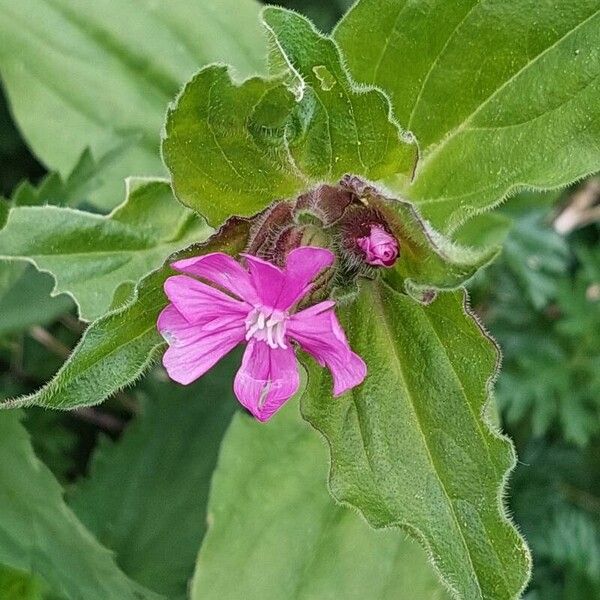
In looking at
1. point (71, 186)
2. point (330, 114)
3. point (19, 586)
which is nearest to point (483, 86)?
point (330, 114)

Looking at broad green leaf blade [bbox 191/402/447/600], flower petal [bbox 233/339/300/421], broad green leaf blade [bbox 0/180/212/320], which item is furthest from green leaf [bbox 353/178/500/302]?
broad green leaf blade [bbox 191/402/447/600]

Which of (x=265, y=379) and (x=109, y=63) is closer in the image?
(x=265, y=379)

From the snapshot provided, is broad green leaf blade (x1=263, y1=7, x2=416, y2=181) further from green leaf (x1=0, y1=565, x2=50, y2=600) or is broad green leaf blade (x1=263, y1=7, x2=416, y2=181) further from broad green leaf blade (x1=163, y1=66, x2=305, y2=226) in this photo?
green leaf (x1=0, y1=565, x2=50, y2=600)

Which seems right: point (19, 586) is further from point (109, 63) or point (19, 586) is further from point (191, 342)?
point (109, 63)

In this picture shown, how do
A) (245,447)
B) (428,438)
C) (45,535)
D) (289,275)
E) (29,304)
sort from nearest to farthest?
1. (289,275)
2. (428,438)
3. (45,535)
4. (245,447)
5. (29,304)

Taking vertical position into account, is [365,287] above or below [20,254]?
below

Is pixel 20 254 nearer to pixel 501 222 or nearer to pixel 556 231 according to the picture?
pixel 501 222

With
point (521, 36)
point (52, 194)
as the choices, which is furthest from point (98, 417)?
point (521, 36)
